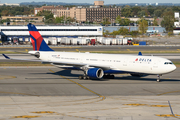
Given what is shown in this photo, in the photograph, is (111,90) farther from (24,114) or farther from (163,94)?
(24,114)

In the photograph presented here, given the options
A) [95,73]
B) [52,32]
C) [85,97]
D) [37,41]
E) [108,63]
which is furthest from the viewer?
[52,32]

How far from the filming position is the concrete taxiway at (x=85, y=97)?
97.5 feet

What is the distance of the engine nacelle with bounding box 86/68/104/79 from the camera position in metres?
48.7

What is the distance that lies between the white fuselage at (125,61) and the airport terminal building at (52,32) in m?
101

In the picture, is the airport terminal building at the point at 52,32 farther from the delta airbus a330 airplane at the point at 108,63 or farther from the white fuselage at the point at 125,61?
the white fuselage at the point at 125,61

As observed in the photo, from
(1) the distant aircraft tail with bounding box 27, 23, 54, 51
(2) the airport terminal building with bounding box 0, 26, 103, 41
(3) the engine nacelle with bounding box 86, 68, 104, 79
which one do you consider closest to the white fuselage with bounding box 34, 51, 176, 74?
(3) the engine nacelle with bounding box 86, 68, 104, 79

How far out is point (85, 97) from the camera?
37.9 meters

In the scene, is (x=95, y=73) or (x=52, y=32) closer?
(x=95, y=73)

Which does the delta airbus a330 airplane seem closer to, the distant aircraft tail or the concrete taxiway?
the distant aircraft tail

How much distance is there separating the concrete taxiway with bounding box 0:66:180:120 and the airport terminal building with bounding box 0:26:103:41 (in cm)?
9881

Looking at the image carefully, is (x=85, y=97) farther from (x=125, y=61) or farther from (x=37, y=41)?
(x=37, y=41)

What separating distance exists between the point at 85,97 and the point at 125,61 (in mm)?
13594

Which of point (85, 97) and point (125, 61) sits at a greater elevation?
point (125, 61)

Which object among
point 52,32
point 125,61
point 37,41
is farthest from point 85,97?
point 52,32
